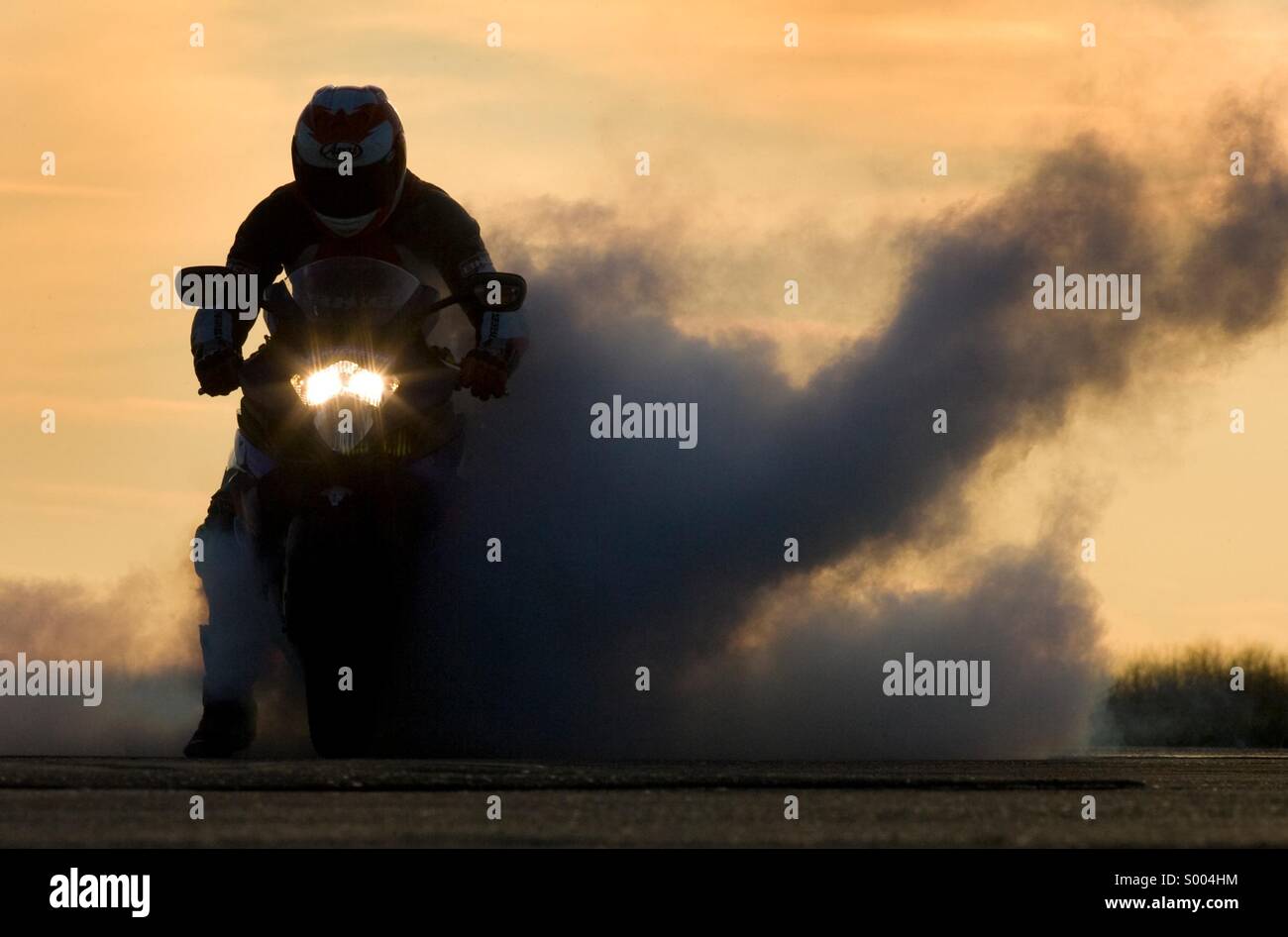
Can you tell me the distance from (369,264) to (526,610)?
172 inches

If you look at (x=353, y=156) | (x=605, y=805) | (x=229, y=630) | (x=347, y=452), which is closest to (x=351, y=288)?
(x=353, y=156)

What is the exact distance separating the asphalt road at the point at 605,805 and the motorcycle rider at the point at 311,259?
2003 millimetres

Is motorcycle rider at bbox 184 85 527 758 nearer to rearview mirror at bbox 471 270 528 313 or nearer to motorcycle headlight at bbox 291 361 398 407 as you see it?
rearview mirror at bbox 471 270 528 313

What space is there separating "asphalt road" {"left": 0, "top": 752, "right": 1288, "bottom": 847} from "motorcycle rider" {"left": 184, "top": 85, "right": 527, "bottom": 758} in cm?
200

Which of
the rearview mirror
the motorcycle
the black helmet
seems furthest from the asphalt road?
the black helmet

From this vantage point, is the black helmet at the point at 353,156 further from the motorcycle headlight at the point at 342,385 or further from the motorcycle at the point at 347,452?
the motorcycle headlight at the point at 342,385

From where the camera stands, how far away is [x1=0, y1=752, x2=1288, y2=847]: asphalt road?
313 inches

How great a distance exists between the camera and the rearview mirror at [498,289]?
13.6m

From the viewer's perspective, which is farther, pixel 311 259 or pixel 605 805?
pixel 311 259

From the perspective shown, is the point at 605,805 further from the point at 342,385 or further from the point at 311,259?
the point at 311,259

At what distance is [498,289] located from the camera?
13828 millimetres

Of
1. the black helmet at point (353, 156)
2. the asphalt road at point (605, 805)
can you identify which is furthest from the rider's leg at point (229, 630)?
the asphalt road at point (605, 805)

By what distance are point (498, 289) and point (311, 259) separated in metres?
1.29

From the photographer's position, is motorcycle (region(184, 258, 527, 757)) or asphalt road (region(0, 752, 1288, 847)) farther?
motorcycle (region(184, 258, 527, 757))
